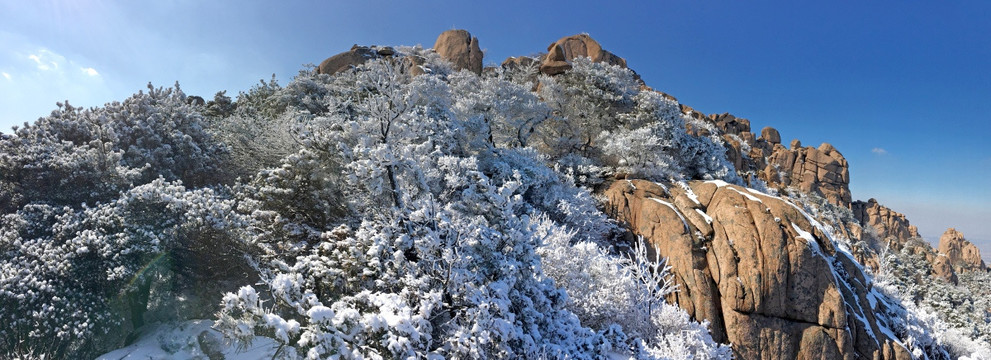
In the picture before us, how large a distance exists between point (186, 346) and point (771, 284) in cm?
1337

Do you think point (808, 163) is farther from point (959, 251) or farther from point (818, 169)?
point (959, 251)

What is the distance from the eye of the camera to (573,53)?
41219 mm

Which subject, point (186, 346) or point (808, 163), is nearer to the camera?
point (186, 346)

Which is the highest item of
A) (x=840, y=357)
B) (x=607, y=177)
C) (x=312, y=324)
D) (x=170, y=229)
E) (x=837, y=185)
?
(x=837, y=185)

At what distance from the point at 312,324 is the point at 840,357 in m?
12.5

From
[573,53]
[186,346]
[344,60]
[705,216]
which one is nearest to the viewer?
[186,346]

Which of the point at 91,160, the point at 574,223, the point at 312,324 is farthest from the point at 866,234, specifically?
the point at 91,160

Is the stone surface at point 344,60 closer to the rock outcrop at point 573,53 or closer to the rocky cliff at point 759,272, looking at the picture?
the rock outcrop at point 573,53

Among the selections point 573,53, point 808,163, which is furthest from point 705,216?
point 808,163

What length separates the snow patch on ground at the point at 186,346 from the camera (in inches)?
269

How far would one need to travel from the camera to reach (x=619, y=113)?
70.7 feet

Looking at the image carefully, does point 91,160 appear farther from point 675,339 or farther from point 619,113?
point 619,113

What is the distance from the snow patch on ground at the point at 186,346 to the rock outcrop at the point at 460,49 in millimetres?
32892

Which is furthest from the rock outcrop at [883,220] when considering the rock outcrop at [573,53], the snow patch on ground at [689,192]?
the snow patch on ground at [689,192]
